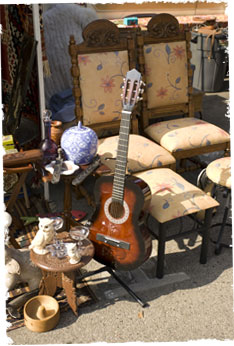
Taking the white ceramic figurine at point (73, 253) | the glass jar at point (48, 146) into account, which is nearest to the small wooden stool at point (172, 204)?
the white ceramic figurine at point (73, 253)

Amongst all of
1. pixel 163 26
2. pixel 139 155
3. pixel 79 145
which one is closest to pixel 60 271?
pixel 79 145

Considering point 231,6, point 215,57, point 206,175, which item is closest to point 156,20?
point 231,6

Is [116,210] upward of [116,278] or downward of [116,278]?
upward

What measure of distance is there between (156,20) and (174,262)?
93.0 inches

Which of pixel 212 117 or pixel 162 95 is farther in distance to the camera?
pixel 212 117

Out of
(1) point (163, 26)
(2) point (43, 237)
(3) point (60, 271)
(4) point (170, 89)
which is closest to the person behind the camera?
(3) point (60, 271)

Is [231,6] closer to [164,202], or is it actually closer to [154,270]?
[164,202]

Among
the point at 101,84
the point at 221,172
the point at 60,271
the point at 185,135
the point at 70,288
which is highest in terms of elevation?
the point at 101,84

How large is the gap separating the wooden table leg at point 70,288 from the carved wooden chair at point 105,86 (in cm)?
117

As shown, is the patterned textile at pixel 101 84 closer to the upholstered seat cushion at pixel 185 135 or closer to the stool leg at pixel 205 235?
the upholstered seat cushion at pixel 185 135

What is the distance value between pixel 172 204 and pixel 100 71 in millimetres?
1545

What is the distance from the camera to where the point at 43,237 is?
260 cm

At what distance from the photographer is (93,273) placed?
2.96m

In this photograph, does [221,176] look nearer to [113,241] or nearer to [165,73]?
[113,241]
